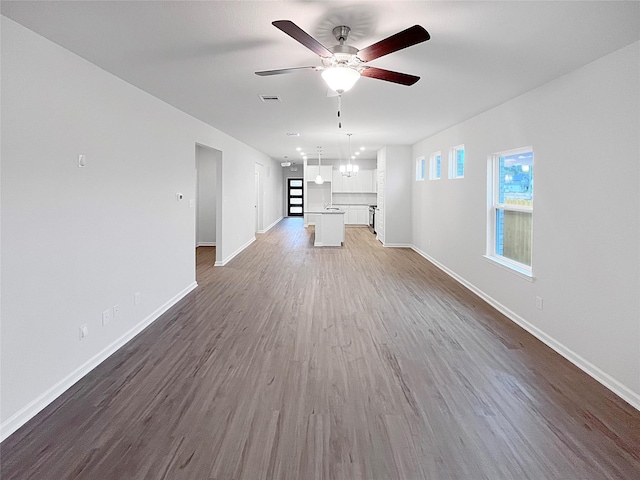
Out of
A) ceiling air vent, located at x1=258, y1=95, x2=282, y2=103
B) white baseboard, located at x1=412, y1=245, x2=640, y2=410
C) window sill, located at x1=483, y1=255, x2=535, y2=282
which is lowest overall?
white baseboard, located at x1=412, y1=245, x2=640, y2=410

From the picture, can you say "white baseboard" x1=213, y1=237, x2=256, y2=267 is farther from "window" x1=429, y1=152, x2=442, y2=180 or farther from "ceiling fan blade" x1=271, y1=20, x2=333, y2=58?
"ceiling fan blade" x1=271, y1=20, x2=333, y2=58

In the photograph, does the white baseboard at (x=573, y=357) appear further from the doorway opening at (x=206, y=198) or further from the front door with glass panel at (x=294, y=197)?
the front door with glass panel at (x=294, y=197)

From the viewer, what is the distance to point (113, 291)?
11.8ft

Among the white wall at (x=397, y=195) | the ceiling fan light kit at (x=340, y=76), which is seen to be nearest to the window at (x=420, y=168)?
the white wall at (x=397, y=195)

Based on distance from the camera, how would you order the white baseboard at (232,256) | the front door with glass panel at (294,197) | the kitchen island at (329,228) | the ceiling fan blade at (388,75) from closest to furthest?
1. the ceiling fan blade at (388,75)
2. the white baseboard at (232,256)
3. the kitchen island at (329,228)
4. the front door with glass panel at (294,197)

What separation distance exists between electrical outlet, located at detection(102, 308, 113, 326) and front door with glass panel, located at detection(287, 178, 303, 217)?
14.7m

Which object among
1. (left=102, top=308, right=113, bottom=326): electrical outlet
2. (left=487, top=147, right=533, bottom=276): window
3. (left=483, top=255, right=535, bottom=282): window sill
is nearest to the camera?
(left=102, top=308, right=113, bottom=326): electrical outlet

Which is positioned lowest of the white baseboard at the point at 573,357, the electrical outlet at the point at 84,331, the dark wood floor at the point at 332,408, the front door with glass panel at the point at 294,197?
the dark wood floor at the point at 332,408

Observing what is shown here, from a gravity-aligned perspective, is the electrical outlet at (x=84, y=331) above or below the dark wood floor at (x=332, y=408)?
above

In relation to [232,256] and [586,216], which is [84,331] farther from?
[232,256]

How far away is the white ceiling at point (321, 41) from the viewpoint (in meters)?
2.29

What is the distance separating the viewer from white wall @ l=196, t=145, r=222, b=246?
9719mm

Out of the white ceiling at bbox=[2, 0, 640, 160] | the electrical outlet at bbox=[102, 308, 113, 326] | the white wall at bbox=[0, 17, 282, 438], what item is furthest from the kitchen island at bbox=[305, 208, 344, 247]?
the electrical outlet at bbox=[102, 308, 113, 326]

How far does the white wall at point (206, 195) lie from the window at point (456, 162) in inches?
216
